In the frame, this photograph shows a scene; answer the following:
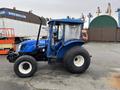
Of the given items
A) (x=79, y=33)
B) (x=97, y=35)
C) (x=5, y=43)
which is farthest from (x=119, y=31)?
(x=79, y=33)

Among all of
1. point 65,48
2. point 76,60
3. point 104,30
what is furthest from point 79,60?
point 104,30

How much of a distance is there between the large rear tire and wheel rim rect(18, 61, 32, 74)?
128cm

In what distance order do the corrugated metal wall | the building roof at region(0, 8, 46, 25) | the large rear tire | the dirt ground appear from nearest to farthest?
1. the dirt ground
2. the large rear tire
3. the building roof at region(0, 8, 46, 25)
4. the corrugated metal wall

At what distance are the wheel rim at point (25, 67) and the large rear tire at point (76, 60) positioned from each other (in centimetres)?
128

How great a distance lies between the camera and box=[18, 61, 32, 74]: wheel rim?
297 inches

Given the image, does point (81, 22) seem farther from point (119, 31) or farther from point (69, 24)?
point (119, 31)

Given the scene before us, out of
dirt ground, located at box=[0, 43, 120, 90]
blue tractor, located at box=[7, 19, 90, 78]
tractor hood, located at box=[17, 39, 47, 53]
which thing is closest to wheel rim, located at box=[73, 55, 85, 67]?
blue tractor, located at box=[7, 19, 90, 78]

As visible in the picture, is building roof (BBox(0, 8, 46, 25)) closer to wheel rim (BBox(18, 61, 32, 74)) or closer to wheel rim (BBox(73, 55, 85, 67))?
wheel rim (BBox(73, 55, 85, 67))

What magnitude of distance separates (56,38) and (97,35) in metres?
22.5

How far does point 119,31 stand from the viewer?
29953 millimetres

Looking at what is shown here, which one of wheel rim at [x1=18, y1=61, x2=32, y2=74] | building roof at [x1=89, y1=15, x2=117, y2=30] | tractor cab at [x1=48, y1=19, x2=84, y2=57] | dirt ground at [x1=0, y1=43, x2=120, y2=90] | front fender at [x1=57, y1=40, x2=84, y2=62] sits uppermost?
building roof at [x1=89, y1=15, x2=117, y2=30]

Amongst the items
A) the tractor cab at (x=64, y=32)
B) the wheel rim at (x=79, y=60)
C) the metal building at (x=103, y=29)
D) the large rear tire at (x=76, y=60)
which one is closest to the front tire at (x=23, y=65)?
the tractor cab at (x=64, y=32)

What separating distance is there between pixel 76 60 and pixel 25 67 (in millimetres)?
1850

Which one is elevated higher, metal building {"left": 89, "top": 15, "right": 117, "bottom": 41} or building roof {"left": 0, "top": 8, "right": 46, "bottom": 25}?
building roof {"left": 0, "top": 8, "right": 46, "bottom": 25}
